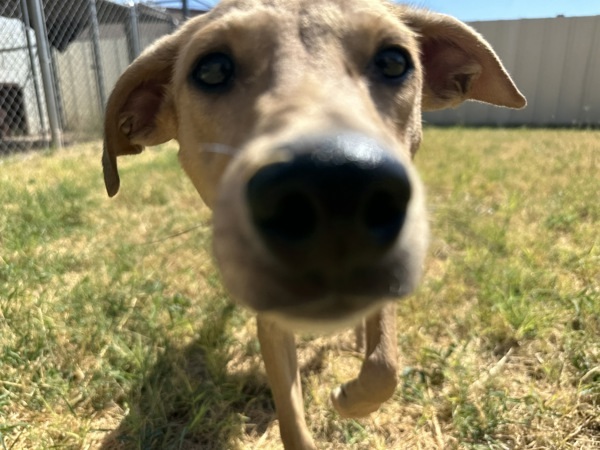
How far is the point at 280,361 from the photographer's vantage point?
221cm

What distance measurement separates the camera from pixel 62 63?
1023cm

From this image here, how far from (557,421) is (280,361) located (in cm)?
109

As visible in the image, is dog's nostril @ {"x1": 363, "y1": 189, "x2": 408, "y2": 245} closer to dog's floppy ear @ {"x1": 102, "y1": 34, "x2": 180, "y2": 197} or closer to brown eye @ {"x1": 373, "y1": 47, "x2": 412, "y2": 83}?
brown eye @ {"x1": 373, "y1": 47, "x2": 412, "y2": 83}

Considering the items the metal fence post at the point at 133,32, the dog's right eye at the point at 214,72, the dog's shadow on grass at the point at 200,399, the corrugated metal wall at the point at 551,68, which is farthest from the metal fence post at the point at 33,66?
the corrugated metal wall at the point at 551,68

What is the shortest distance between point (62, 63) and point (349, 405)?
395 inches

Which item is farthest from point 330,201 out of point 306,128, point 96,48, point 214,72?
point 96,48

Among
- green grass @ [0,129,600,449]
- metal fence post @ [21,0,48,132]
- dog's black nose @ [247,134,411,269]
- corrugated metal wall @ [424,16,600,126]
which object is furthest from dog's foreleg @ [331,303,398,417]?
corrugated metal wall @ [424,16,600,126]

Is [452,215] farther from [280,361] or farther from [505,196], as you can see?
[280,361]

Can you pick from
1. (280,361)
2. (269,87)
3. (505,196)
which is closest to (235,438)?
(280,361)

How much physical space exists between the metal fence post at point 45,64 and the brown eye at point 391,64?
7557 mm

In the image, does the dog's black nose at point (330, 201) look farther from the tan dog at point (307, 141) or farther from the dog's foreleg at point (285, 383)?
the dog's foreleg at point (285, 383)

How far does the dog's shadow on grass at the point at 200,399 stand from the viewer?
222cm

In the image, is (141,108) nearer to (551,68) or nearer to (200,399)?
(200,399)

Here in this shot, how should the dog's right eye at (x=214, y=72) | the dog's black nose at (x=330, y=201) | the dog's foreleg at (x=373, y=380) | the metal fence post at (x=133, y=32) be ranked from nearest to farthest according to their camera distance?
1. the dog's black nose at (x=330, y=201)
2. the dog's right eye at (x=214, y=72)
3. the dog's foreleg at (x=373, y=380)
4. the metal fence post at (x=133, y=32)
